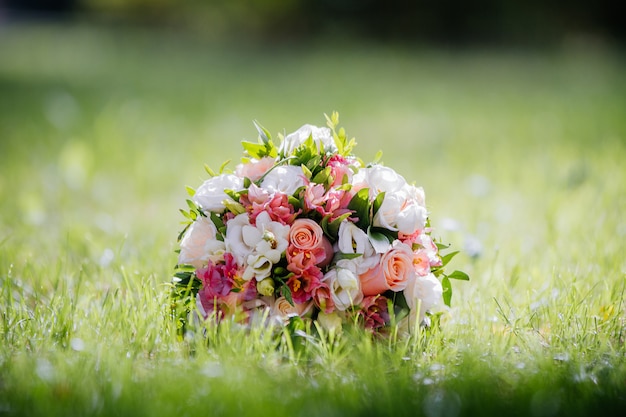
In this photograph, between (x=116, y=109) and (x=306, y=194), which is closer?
(x=306, y=194)

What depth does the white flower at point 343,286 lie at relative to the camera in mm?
1767

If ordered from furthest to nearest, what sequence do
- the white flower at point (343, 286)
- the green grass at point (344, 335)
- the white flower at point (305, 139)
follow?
1. the white flower at point (305, 139)
2. the white flower at point (343, 286)
3. the green grass at point (344, 335)

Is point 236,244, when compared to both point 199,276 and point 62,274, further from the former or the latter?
point 62,274

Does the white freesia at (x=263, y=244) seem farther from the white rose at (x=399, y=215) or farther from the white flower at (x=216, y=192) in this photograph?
the white rose at (x=399, y=215)

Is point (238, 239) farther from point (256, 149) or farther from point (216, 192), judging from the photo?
point (256, 149)

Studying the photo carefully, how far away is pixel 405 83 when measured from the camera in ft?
27.9

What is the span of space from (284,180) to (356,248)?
241 millimetres

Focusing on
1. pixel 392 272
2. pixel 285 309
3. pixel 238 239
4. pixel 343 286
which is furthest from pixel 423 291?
pixel 238 239

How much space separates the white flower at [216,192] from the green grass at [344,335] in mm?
280

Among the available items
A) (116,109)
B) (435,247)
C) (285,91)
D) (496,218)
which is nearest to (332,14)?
(285,91)

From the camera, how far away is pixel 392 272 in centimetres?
181

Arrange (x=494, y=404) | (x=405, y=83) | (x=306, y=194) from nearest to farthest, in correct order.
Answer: (x=494, y=404)
(x=306, y=194)
(x=405, y=83)

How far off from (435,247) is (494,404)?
49 cm

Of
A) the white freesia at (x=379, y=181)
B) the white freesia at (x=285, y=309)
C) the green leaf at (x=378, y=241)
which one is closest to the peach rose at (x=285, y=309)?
the white freesia at (x=285, y=309)
